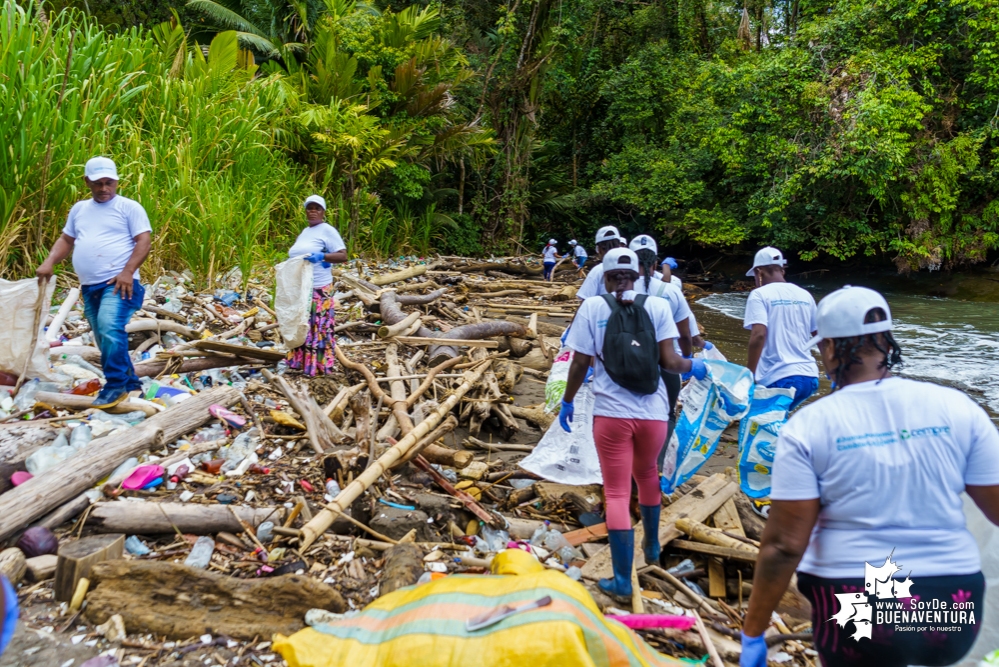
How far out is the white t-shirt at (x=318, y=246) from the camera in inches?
233

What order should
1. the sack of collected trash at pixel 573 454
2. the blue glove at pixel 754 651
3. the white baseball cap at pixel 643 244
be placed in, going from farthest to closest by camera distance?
1. the white baseball cap at pixel 643 244
2. the sack of collected trash at pixel 573 454
3. the blue glove at pixel 754 651

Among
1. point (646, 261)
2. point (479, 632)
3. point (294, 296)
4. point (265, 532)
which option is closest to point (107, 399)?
point (294, 296)

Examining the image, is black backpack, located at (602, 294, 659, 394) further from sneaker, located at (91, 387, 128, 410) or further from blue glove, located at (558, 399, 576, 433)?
sneaker, located at (91, 387, 128, 410)

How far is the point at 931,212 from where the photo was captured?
16672mm

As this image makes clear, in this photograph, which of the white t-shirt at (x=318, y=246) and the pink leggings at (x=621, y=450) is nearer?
the pink leggings at (x=621, y=450)

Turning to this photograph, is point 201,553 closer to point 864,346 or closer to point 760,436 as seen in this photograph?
point 864,346

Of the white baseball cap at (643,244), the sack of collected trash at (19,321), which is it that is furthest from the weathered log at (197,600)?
the white baseball cap at (643,244)

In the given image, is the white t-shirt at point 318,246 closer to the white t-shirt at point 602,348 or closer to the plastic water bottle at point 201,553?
the plastic water bottle at point 201,553

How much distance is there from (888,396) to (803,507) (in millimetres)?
376

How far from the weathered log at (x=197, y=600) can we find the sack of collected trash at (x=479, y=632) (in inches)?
23.6

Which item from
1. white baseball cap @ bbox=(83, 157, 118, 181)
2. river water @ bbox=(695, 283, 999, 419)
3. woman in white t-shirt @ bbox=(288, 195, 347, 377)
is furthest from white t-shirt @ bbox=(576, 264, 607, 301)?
river water @ bbox=(695, 283, 999, 419)

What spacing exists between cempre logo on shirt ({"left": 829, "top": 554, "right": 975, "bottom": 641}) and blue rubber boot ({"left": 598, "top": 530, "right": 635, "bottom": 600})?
5.75ft

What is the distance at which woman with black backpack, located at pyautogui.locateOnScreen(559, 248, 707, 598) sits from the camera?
341 centimetres

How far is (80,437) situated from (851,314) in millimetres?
4436
